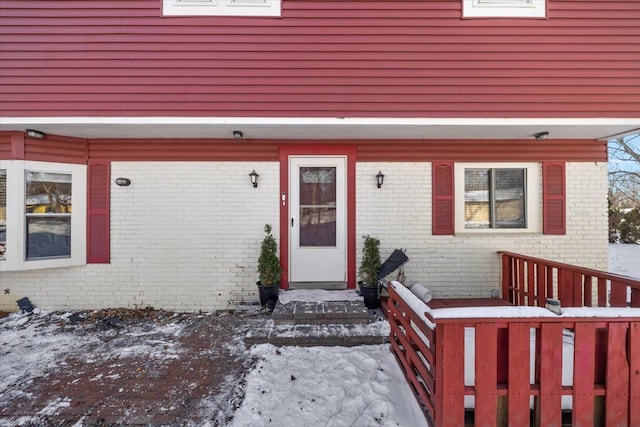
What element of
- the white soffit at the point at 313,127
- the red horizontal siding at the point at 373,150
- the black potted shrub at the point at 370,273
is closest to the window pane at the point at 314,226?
the black potted shrub at the point at 370,273

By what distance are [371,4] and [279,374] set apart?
4649 millimetres

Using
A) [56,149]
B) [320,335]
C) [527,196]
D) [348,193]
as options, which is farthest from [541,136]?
[56,149]

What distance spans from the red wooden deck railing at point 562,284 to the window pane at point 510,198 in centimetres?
59

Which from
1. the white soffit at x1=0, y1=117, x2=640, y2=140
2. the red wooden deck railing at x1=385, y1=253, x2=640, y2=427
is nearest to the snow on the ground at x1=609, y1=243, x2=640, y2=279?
the white soffit at x1=0, y1=117, x2=640, y2=140

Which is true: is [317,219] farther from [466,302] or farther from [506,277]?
[506,277]

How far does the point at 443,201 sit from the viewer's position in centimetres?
450

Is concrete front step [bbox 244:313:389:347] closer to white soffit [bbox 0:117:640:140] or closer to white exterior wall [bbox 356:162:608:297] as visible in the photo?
white exterior wall [bbox 356:162:608:297]

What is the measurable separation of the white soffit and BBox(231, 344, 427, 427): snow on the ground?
278cm

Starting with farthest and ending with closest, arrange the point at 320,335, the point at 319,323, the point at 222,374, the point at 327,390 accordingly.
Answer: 1. the point at 319,323
2. the point at 320,335
3. the point at 222,374
4. the point at 327,390

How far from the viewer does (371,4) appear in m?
3.86

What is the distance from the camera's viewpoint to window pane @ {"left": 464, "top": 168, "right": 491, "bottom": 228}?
15.0ft

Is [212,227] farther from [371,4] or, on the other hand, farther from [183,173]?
[371,4]

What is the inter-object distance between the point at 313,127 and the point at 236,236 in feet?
6.71

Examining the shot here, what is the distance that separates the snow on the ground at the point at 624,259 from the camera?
784 cm
